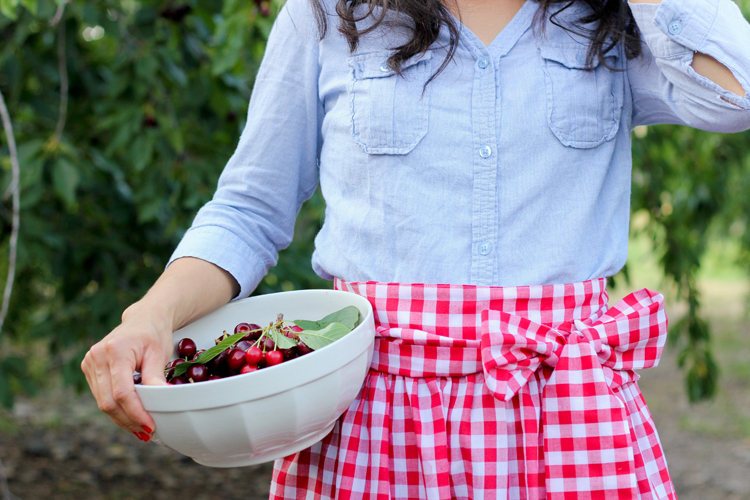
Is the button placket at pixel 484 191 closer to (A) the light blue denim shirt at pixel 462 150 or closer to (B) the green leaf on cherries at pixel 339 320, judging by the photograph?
(A) the light blue denim shirt at pixel 462 150

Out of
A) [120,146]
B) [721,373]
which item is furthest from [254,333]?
[721,373]

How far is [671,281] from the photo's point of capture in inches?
109

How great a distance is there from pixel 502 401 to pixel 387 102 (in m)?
0.39

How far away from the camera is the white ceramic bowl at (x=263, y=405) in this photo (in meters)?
0.64

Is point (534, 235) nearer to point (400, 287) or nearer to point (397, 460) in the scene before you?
point (400, 287)

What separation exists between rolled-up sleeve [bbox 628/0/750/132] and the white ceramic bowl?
45 centimetres

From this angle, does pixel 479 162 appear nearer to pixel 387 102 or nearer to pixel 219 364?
pixel 387 102

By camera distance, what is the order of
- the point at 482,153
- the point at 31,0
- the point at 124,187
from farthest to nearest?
the point at 124,187 < the point at 31,0 < the point at 482,153

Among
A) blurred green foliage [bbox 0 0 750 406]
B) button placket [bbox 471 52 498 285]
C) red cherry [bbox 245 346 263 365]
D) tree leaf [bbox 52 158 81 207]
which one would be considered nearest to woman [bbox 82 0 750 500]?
button placket [bbox 471 52 498 285]

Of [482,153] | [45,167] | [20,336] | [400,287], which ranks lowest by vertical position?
[20,336]

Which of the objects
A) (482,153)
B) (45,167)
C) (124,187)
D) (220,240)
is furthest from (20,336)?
(482,153)

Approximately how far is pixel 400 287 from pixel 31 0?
1.31 m

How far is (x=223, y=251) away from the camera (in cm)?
84

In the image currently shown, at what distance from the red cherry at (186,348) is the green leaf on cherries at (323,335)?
144 millimetres
